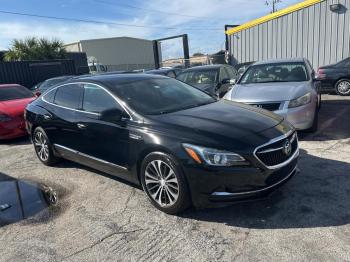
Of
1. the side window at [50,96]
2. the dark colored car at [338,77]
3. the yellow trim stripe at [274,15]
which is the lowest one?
the dark colored car at [338,77]

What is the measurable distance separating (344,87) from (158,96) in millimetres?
9676

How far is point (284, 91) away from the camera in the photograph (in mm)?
6375

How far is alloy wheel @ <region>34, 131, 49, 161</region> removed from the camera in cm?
575

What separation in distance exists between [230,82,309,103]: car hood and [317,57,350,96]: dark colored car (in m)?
5.95

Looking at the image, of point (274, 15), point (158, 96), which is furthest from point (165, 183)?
point (274, 15)

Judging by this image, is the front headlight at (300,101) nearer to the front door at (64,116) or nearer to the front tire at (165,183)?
the front tire at (165,183)

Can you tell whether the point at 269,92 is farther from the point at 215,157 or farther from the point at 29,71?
the point at 29,71

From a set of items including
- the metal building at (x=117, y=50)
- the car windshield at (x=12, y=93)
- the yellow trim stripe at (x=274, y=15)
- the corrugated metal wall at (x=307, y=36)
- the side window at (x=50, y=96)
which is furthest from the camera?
the metal building at (x=117, y=50)

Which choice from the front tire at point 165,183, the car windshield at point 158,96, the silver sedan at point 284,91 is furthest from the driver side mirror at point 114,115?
the silver sedan at point 284,91

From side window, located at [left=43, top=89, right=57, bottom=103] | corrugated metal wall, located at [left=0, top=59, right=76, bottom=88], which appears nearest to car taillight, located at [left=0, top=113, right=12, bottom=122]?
side window, located at [left=43, top=89, right=57, bottom=103]

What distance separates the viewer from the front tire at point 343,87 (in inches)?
464

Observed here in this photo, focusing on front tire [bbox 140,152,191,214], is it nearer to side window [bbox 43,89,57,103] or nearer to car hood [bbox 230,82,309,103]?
side window [bbox 43,89,57,103]

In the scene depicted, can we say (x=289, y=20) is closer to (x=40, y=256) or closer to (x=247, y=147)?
(x=247, y=147)

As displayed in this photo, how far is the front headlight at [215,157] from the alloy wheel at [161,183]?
1.22 ft
